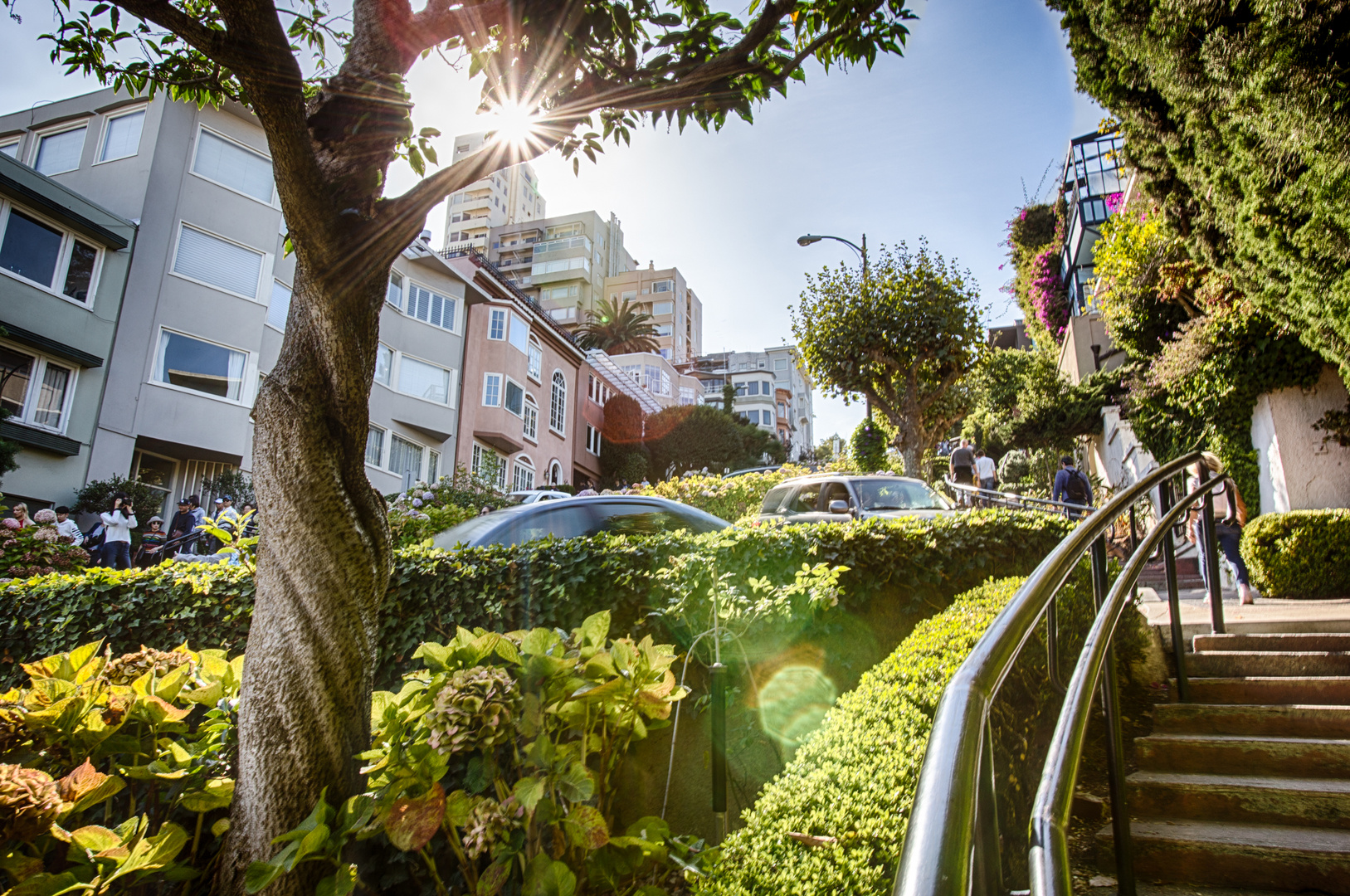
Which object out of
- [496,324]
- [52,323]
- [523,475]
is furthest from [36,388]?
[523,475]

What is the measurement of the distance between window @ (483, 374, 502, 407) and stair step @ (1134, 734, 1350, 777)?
27723 mm

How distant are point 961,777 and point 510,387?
3048 cm

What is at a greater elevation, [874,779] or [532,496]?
[532,496]

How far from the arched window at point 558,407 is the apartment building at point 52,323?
19491 millimetres

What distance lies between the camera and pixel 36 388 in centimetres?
1759

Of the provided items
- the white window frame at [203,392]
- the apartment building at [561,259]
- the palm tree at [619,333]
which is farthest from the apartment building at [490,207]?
the white window frame at [203,392]

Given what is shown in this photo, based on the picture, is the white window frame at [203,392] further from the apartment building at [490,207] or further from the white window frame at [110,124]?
the apartment building at [490,207]

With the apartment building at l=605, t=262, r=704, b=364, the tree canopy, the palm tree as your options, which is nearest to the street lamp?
the tree canopy

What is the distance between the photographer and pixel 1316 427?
36.2ft

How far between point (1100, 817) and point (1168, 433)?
13220mm

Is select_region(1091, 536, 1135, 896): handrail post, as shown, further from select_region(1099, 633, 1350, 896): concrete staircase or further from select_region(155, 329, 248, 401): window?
select_region(155, 329, 248, 401): window

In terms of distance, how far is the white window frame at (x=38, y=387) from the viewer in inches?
680

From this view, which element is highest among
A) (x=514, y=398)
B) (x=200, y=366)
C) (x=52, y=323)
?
(x=514, y=398)

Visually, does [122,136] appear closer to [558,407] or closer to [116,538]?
[116,538]
